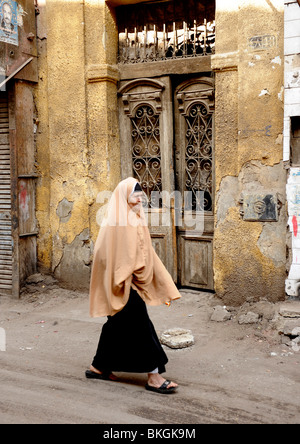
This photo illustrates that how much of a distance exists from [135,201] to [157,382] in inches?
55.9

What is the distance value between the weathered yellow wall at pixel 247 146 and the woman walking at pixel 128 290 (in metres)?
1.88

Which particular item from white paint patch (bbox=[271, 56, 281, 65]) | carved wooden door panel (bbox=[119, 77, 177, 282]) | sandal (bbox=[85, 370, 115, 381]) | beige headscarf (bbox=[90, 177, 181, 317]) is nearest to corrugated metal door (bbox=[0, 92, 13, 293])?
carved wooden door panel (bbox=[119, 77, 177, 282])

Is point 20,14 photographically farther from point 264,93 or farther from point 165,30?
point 264,93

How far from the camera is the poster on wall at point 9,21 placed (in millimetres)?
6473

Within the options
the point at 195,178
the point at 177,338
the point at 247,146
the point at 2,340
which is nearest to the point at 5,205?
the point at 2,340

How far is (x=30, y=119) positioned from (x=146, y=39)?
1.90 metres

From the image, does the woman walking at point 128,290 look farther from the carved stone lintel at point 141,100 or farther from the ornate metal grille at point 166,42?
the ornate metal grille at point 166,42

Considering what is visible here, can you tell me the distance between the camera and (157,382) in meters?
4.01

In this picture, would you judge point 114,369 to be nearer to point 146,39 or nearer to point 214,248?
point 214,248

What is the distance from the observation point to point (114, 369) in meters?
4.19

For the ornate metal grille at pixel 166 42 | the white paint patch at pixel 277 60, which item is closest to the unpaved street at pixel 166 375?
the white paint patch at pixel 277 60

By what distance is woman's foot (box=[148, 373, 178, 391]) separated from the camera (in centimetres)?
398

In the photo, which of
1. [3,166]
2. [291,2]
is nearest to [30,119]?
[3,166]

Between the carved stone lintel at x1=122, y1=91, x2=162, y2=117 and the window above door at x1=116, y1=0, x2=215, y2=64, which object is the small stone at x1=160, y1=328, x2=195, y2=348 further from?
the window above door at x1=116, y1=0, x2=215, y2=64
